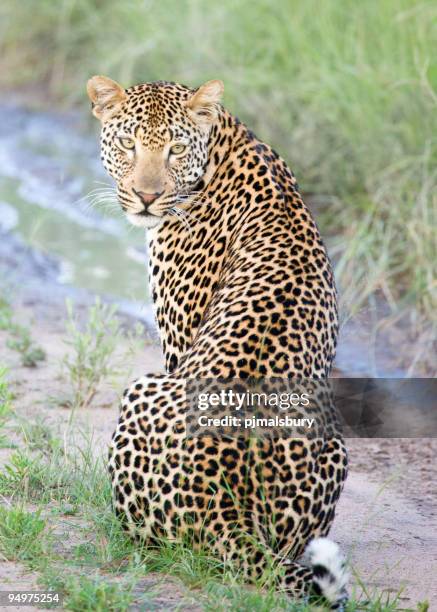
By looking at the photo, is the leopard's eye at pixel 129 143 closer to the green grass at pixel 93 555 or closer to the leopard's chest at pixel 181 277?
the leopard's chest at pixel 181 277

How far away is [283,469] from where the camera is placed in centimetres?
434

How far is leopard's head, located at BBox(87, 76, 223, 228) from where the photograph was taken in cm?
508

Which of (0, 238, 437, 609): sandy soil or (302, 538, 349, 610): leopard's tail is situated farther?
(0, 238, 437, 609): sandy soil

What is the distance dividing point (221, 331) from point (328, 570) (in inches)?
40.4

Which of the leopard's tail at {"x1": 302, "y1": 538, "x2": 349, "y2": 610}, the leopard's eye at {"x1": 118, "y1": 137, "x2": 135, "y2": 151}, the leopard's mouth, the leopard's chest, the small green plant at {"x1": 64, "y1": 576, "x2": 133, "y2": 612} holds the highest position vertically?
the leopard's eye at {"x1": 118, "y1": 137, "x2": 135, "y2": 151}

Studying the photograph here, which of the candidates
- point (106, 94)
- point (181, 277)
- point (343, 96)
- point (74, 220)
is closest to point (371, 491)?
point (181, 277)

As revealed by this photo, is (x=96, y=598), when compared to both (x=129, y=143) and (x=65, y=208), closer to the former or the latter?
(x=129, y=143)

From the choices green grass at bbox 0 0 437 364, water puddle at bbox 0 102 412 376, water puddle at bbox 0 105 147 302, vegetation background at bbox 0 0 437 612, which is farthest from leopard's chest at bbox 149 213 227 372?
water puddle at bbox 0 105 147 302

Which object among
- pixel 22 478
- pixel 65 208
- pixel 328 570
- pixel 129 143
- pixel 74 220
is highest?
pixel 129 143

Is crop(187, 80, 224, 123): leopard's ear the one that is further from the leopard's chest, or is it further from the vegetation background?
the vegetation background

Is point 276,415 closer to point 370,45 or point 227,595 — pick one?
point 227,595

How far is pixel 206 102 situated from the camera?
5.19m

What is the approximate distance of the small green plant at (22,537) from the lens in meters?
4.46

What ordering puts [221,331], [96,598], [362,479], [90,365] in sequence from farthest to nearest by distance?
[90,365], [362,479], [221,331], [96,598]
